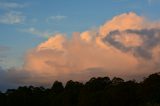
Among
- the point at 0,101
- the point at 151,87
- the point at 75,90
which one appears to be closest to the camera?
the point at 151,87

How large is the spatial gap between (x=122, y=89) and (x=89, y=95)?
10.2 meters

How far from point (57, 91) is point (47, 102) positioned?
1663 cm

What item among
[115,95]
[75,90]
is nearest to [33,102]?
[75,90]

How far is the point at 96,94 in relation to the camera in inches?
5202

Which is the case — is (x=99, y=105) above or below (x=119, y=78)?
below

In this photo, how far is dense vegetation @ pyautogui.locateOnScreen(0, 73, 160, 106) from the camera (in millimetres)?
125688

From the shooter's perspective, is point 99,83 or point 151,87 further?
point 99,83

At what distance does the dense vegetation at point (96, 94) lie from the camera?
412 feet

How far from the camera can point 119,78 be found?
498ft

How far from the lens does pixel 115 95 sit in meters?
128

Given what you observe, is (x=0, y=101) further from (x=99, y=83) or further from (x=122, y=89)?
(x=122, y=89)

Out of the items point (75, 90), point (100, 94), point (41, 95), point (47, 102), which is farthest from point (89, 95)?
point (41, 95)

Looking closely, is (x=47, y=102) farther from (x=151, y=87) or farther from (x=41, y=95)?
(x=151, y=87)

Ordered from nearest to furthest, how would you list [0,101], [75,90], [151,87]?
[151,87]
[75,90]
[0,101]
